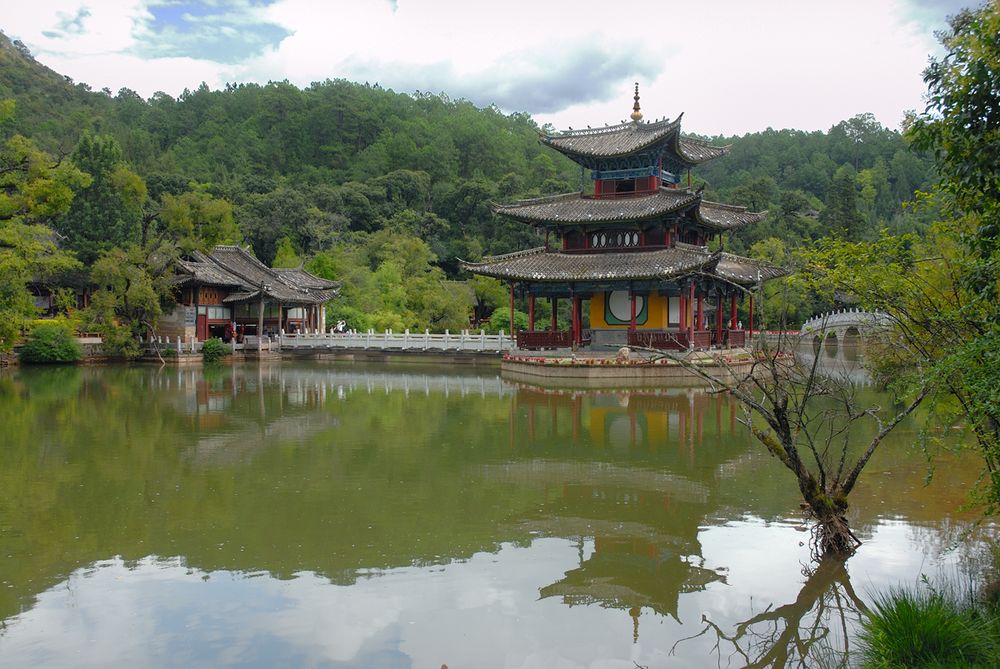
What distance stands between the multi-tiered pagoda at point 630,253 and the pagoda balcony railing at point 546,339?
0.04 meters

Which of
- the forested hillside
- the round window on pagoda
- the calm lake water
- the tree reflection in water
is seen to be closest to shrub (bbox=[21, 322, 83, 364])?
the forested hillside

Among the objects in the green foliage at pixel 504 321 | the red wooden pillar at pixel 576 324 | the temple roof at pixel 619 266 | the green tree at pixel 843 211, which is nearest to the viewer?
the temple roof at pixel 619 266

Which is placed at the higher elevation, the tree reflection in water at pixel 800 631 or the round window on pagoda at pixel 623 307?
the round window on pagoda at pixel 623 307

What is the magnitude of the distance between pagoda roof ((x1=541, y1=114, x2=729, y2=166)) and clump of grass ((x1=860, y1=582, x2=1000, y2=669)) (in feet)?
81.9

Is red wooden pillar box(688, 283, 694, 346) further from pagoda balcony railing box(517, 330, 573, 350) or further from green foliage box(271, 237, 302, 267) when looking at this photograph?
green foliage box(271, 237, 302, 267)

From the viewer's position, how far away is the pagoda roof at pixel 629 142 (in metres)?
29.6

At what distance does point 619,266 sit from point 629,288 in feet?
2.83

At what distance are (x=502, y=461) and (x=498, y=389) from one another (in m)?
11.9

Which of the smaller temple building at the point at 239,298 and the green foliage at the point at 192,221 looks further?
the smaller temple building at the point at 239,298

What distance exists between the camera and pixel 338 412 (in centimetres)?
1952

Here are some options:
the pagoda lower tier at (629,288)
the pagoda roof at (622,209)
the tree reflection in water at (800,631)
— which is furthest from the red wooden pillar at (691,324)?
the tree reflection in water at (800,631)

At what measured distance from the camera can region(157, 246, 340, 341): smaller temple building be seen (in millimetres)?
38312

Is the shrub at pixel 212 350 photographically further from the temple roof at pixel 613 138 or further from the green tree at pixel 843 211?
the green tree at pixel 843 211

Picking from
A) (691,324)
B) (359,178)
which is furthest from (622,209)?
(359,178)
